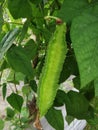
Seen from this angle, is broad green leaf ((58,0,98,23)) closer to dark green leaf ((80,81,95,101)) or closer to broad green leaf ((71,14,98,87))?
broad green leaf ((71,14,98,87))

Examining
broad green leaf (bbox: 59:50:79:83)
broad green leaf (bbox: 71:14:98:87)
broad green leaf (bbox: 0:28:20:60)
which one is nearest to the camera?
broad green leaf (bbox: 71:14:98:87)

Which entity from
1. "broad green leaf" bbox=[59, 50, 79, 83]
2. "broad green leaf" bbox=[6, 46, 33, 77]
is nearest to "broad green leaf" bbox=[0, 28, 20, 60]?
"broad green leaf" bbox=[6, 46, 33, 77]

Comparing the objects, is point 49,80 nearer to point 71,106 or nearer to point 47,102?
point 47,102

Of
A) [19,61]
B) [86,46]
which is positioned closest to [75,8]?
[86,46]

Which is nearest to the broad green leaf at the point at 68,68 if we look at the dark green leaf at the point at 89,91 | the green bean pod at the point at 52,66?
the dark green leaf at the point at 89,91

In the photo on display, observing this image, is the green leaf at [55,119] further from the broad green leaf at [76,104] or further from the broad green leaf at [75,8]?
the broad green leaf at [75,8]

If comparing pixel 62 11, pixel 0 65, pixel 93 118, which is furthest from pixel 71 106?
pixel 62 11
